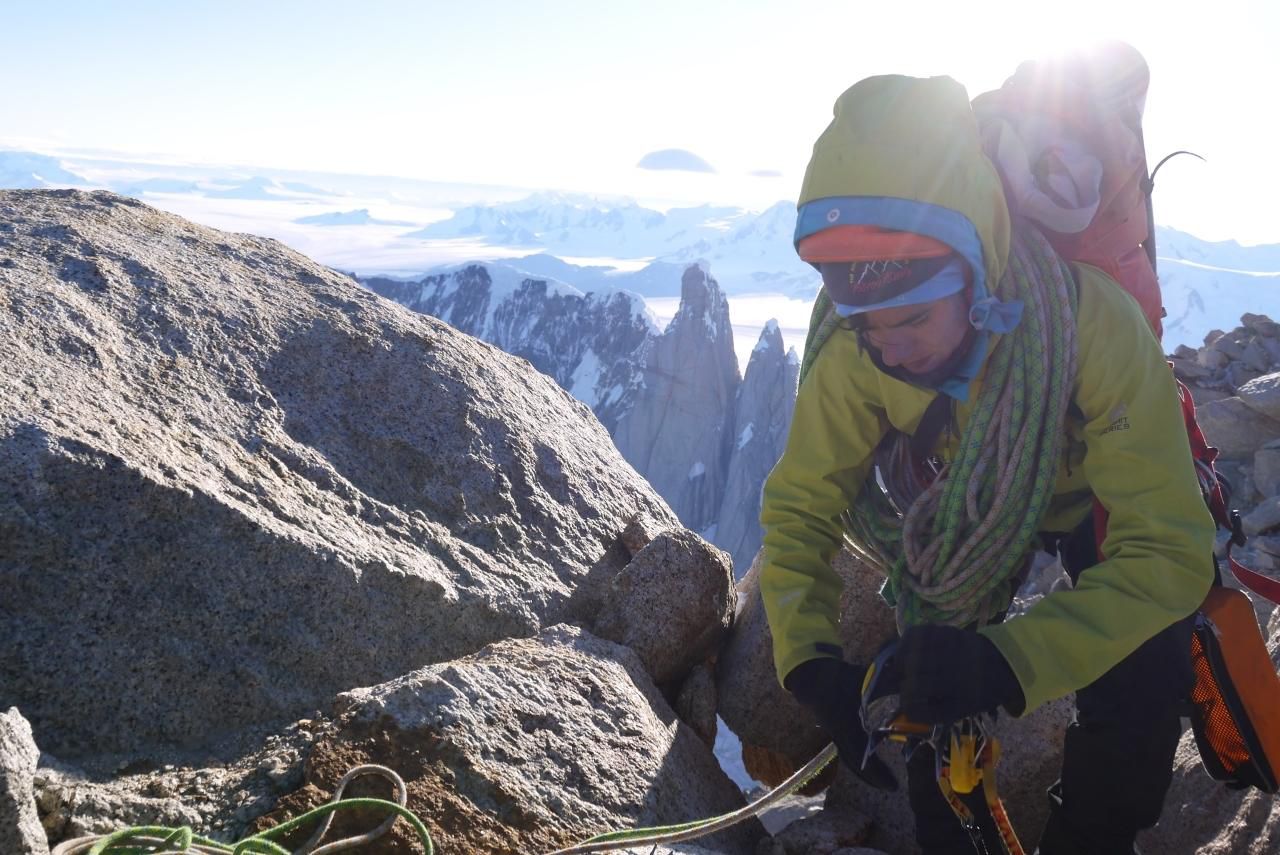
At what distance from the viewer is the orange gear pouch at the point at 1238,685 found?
308 cm

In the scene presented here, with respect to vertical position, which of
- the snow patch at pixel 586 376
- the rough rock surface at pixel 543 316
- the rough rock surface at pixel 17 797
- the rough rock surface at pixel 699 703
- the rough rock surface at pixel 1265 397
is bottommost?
the snow patch at pixel 586 376

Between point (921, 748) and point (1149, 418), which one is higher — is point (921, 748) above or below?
Answer: below

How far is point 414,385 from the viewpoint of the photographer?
17.9 feet

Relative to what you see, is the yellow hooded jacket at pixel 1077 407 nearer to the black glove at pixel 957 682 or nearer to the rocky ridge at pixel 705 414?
the black glove at pixel 957 682

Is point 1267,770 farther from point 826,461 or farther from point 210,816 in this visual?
point 210,816

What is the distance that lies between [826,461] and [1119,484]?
1.00 m

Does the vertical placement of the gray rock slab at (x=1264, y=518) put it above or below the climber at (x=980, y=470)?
below

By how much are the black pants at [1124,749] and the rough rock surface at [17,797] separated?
10.6 ft

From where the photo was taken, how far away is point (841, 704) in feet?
10.2

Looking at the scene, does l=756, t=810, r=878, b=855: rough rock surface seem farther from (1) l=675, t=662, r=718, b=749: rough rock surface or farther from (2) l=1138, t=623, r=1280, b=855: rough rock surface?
(2) l=1138, t=623, r=1280, b=855: rough rock surface

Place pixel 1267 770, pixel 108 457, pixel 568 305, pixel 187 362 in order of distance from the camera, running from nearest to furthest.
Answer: pixel 1267 770
pixel 108 457
pixel 187 362
pixel 568 305

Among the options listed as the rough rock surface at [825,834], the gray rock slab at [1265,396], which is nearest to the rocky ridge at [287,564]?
the rough rock surface at [825,834]

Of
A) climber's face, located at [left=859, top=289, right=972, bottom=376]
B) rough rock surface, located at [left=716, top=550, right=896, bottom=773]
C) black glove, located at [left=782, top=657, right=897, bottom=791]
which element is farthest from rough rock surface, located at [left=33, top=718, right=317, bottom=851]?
climber's face, located at [left=859, top=289, right=972, bottom=376]

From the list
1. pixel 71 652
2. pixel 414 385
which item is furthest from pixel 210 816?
pixel 414 385
